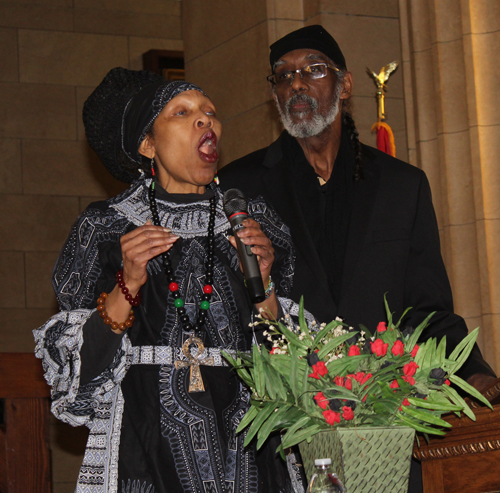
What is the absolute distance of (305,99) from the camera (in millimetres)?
3555

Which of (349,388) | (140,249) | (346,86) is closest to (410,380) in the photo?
(349,388)

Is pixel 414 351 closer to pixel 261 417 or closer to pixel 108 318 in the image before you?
pixel 261 417

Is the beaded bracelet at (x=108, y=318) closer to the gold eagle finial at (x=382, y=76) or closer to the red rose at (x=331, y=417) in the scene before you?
the red rose at (x=331, y=417)

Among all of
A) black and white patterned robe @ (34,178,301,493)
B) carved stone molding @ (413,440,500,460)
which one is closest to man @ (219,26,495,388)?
carved stone molding @ (413,440,500,460)

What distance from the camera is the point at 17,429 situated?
3463 millimetres

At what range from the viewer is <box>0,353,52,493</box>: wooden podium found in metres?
3.41

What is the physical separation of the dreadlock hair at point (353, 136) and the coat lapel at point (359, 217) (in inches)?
1.0

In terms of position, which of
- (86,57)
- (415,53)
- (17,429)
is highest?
(86,57)

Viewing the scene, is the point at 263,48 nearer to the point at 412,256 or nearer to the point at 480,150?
the point at 480,150

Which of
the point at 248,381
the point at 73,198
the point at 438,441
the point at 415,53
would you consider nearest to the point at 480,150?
the point at 415,53

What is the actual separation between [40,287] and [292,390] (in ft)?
17.7

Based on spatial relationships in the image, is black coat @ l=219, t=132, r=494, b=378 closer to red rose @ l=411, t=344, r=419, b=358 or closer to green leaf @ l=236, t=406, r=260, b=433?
red rose @ l=411, t=344, r=419, b=358

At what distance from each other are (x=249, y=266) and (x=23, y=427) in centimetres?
172

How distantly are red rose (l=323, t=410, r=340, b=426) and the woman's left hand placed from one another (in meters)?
0.56
